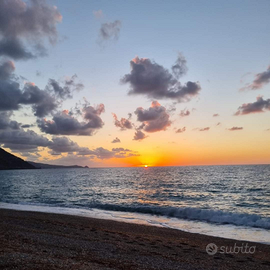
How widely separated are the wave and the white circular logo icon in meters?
9.57

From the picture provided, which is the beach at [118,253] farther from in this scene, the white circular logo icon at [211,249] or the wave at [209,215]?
the wave at [209,215]

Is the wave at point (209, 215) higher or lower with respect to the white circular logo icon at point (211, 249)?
lower

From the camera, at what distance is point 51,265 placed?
27.7ft

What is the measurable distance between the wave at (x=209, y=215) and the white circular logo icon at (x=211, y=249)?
9.57m

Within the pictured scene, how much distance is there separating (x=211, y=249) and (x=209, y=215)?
1354 centimetres

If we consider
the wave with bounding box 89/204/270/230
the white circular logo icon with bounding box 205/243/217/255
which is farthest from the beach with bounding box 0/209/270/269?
the wave with bounding box 89/204/270/230

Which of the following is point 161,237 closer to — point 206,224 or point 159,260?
point 159,260

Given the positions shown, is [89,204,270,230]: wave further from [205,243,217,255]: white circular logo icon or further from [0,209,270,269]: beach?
[205,243,217,255]: white circular logo icon

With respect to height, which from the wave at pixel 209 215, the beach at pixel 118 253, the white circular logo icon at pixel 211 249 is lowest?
the wave at pixel 209 215

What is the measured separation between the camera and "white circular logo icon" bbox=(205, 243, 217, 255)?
13391mm

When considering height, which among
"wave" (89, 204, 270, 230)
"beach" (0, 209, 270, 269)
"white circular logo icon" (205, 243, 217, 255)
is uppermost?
"beach" (0, 209, 270, 269)

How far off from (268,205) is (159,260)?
29.3m

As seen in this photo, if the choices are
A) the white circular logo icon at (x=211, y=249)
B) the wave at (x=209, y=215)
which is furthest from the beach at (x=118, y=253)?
the wave at (x=209, y=215)

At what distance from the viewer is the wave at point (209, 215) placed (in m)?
23.4
